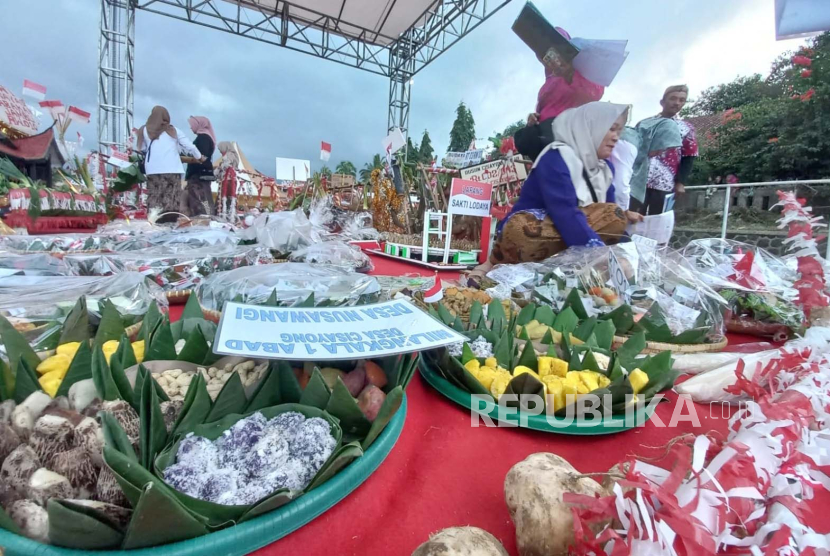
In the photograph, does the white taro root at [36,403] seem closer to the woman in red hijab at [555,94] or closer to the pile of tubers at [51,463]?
the pile of tubers at [51,463]

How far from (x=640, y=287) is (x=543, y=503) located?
1.69 m

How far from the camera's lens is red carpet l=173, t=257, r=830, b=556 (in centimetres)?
64

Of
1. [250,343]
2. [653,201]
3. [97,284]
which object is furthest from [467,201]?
[250,343]

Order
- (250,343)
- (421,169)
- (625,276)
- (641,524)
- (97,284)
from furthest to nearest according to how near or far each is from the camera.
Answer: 1. (421,169)
2. (625,276)
3. (97,284)
4. (250,343)
5. (641,524)

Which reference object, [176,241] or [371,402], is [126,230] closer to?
[176,241]

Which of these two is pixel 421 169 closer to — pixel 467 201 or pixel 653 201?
pixel 467 201

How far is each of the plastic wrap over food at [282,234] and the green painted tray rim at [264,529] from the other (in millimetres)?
2850

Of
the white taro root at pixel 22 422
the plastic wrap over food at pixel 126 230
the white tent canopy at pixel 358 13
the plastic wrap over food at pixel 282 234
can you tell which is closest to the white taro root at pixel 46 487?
the white taro root at pixel 22 422

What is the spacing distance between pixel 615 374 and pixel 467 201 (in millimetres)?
2892

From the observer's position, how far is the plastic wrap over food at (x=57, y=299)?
1194 millimetres

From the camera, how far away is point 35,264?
6.51 ft

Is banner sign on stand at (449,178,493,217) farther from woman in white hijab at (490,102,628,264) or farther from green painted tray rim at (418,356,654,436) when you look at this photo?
green painted tray rim at (418,356,654,436)

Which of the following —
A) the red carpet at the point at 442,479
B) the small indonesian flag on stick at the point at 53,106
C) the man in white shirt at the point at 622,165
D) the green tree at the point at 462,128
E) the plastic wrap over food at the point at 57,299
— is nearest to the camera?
the red carpet at the point at 442,479

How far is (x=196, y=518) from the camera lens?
53cm
